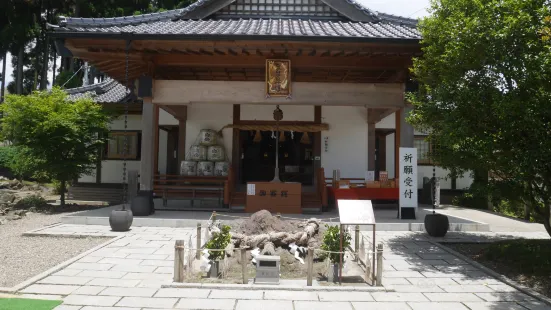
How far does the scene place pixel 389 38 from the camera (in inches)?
366

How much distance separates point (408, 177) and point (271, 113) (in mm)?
6115

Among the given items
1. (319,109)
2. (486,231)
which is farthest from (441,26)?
(319,109)

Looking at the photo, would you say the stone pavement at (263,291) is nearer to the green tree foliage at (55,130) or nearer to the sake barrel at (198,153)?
the green tree foliage at (55,130)

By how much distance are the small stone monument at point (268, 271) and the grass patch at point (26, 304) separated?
253 cm

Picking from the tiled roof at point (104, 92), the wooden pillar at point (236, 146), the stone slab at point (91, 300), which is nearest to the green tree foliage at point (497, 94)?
the stone slab at point (91, 300)

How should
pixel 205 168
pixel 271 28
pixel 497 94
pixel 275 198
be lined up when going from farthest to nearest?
pixel 205 168 < pixel 275 198 < pixel 271 28 < pixel 497 94

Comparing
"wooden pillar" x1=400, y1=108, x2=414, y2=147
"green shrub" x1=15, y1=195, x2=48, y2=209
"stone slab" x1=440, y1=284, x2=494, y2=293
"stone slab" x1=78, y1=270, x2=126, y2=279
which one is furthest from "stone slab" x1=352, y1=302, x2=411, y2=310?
"green shrub" x1=15, y1=195, x2=48, y2=209

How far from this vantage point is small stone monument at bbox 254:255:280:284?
5.28m

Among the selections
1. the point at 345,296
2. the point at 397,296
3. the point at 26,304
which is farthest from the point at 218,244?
the point at 397,296

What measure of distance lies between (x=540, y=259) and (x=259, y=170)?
10.7 metres

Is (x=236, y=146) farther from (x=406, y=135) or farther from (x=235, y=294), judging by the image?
(x=235, y=294)

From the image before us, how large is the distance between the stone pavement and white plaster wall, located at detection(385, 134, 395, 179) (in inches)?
343

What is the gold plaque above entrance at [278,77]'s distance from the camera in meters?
10.3

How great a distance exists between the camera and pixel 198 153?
45.2 feet
